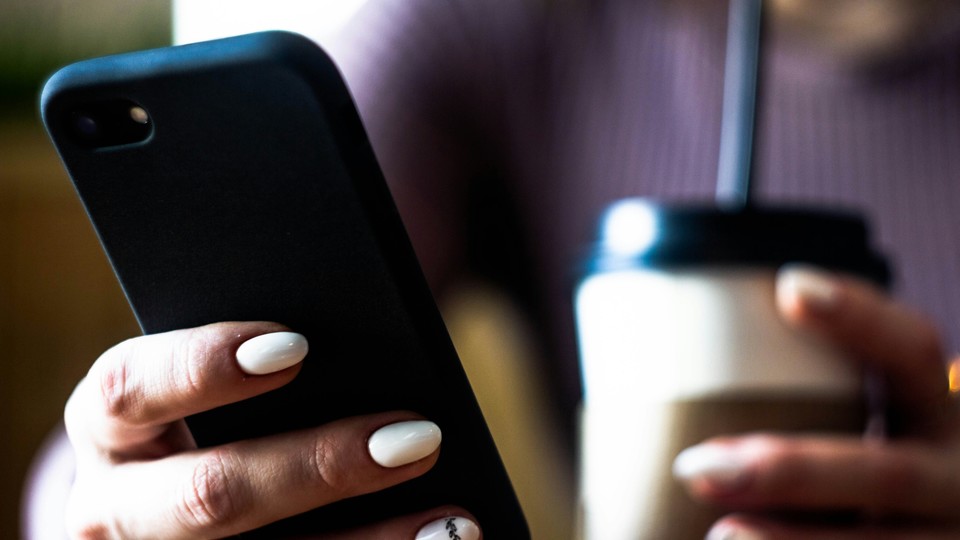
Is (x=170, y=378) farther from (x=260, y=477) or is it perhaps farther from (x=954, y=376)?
(x=954, y=376)

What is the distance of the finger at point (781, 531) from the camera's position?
0.30 meters

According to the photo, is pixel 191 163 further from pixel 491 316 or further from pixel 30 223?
pixel 30 223

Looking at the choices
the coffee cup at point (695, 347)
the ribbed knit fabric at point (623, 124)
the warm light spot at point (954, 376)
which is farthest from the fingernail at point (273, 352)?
the ribbed knit fabric at point (623, 124)

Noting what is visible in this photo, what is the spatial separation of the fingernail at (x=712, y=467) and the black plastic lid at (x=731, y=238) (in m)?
0.06

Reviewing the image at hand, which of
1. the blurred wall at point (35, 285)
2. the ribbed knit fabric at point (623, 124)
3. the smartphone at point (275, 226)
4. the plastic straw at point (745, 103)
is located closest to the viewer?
the smartphone at point (275, 226)

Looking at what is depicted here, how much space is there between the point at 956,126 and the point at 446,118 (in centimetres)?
40

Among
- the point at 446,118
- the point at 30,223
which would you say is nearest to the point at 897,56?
the point at 446,118

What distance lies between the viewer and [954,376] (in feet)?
1.30

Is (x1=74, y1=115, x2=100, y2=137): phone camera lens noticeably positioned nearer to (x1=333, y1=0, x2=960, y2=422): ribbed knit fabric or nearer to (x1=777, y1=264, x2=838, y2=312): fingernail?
(x1=777, y1=264, x2=838, y2=312): fingernail

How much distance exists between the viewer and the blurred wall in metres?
1.15

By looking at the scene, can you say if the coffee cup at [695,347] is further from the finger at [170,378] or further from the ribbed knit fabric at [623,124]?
the ribbed knit fabric at [623,124]

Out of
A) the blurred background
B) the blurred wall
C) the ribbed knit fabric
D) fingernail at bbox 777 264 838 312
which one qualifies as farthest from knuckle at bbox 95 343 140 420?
the blurred wall

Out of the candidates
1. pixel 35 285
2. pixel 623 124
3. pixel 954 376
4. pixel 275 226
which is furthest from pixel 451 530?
pixel 35 285

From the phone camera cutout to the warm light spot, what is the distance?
0.31 m
